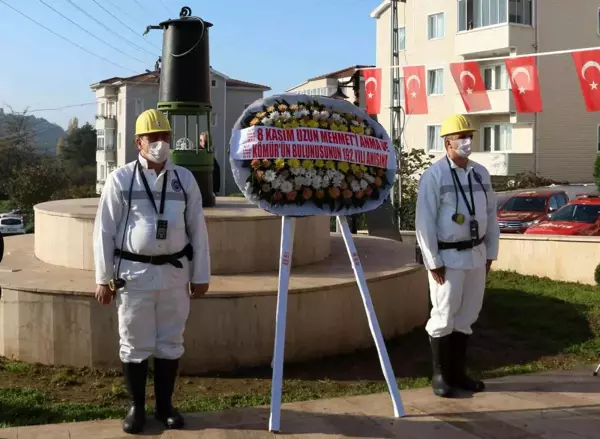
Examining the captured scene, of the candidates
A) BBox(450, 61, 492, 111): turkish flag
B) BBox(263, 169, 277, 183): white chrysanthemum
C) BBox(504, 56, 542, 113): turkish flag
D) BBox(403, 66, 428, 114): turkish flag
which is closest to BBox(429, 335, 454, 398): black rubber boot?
BBox(263, 169, 277, 183): white chrysanthemum

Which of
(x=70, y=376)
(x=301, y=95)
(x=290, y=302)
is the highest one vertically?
(x=301, y=95)

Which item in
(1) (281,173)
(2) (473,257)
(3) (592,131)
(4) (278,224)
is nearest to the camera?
(1) (281,173)

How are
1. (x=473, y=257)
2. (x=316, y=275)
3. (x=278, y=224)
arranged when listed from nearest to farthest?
(x=473, y=257), (x=316, y=275), (x=278, y=224)

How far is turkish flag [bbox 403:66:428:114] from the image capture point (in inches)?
655

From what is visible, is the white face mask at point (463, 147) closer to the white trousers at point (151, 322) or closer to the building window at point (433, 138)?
the white trousers at point (151, 322)

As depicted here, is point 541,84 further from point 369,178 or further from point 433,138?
point 369,178

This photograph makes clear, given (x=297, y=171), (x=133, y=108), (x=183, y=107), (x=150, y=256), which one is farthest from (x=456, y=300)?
(x=133, y=108)

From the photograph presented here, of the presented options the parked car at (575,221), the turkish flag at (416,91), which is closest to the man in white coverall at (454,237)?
the parked car at (575,221)

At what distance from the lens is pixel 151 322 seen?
16.8 feet

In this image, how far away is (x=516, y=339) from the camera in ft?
29.2

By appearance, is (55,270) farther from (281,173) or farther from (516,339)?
(516,339)

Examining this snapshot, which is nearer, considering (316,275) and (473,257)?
(473,257)

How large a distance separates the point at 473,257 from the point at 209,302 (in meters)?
2.88

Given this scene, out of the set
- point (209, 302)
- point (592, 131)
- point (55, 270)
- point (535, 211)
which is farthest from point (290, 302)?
point (592, 131)
